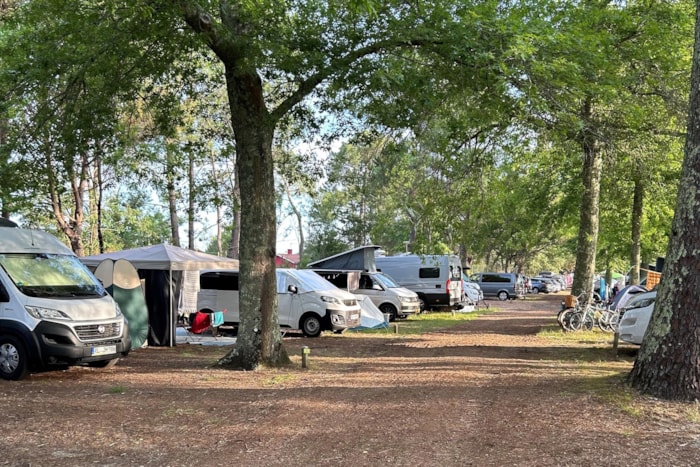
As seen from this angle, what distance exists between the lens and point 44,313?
29.3ft

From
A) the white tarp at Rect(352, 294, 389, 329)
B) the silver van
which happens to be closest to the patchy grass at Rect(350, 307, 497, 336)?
the white tarp at Rect(352, 294, 389, 329)

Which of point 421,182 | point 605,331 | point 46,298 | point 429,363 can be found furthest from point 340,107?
point 605,331

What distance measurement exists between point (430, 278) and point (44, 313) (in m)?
18.1

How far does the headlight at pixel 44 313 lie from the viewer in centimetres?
887

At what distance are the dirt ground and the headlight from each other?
959 millimetres

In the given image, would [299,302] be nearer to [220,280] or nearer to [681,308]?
[220,280]

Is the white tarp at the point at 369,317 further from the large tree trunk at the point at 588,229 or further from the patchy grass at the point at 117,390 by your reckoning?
the patchy grass at the point at 117,390

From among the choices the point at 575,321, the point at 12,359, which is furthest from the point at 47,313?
the point at 575,321

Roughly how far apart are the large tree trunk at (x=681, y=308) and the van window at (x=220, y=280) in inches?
448

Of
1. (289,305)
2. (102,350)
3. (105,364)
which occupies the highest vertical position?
(289,305)

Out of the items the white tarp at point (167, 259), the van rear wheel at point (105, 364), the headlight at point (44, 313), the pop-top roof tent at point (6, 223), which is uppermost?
the pop-top roof tent at point (6, 223)

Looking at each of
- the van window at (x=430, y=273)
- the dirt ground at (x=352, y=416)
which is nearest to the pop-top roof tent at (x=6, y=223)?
the dirt ground at (x=352, y=416)

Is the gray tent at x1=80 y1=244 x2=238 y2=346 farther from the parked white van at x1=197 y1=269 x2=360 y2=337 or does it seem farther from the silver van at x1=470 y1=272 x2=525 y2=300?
the silver van at x1=470 y1=272 x2=525 y2=300

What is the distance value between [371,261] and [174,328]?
9125 millimetres
